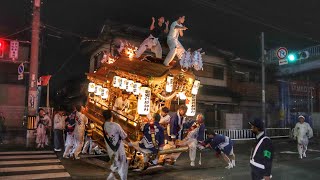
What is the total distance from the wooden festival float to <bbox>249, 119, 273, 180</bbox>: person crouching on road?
4506 mm

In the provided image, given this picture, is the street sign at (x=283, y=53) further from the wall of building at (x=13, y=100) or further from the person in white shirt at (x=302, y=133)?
the wall of building at (x=13, y=100)

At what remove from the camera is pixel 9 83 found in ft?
78.0

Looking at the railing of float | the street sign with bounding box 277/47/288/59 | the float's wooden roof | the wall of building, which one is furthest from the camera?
the wall of building

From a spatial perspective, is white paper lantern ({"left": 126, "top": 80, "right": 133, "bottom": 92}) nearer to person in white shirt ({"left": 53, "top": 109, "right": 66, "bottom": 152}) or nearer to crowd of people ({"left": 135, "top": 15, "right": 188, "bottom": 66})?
crowd of people ({"left": 135, "top": 15, "right": 188, "bottom": 66})

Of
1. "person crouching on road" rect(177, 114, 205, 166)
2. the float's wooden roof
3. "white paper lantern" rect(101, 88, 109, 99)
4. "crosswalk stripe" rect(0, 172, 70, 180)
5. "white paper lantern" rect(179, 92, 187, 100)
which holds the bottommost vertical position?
"crosswalk stripe" rect(0, 172, 70, 180)

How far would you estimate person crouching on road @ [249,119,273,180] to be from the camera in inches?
232

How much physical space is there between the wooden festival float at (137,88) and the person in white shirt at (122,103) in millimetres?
119

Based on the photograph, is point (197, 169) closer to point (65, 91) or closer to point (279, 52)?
point (279, 52)

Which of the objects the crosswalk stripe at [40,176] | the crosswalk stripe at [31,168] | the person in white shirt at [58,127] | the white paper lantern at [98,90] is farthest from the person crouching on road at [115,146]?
the white paper lantern at [98,90]

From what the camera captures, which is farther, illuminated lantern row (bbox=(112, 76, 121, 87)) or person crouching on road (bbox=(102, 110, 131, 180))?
illuminated lantern row (bbox=(112, 76, 121, 87))

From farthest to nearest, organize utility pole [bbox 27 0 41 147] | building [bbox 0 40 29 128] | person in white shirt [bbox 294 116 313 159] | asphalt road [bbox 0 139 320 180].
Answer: building [bbox 0 40 29 128] < utility pole [bbox 27 0 41 147] < person in white shirt [bbox 294 116 313 159] < asphalt road [bbox 0 139 320 180]

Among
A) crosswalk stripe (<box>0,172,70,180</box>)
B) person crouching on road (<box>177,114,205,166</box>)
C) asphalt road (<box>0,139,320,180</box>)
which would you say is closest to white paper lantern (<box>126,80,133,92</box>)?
person crouching on road (<box>177,114,205,166</box>)

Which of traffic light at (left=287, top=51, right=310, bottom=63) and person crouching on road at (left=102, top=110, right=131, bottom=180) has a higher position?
traffic light at (left=287, top=51, right=310, bottom=63)

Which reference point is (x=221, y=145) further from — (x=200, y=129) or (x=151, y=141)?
(x=151, y=141)
